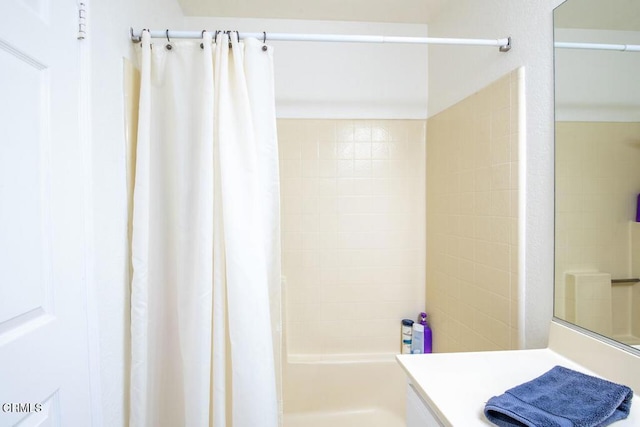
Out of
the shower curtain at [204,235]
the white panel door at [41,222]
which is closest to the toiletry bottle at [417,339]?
the shower curtain at [204,235]

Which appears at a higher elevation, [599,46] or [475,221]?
[599,46]

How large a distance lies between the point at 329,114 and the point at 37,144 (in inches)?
55.9

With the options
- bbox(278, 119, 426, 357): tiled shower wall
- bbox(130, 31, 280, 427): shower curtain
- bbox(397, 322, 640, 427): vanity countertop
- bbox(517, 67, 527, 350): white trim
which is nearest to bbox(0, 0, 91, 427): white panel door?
bbox(130, 31, 280, 427): shower curtain

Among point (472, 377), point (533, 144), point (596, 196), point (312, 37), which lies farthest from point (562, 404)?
point (312, 37)

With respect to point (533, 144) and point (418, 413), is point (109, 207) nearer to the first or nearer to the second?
point (418, 413)

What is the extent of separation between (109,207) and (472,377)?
1.21 meters

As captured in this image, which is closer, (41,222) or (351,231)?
(41,222)

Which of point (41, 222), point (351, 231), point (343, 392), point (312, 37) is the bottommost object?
point (343, 392)

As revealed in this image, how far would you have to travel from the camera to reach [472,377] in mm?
816

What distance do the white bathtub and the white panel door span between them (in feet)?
3.80

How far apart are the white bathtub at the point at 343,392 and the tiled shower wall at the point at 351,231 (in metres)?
0.09

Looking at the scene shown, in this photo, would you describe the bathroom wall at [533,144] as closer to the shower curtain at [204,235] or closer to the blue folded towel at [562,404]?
the blue folded towel at [562,404]

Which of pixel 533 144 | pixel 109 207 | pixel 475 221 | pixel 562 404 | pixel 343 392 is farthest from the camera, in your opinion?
pixel 343 392

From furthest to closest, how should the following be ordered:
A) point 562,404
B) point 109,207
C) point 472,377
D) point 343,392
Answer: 1. point 343,392
2. point 109,207
3. point 472,377
4. point 562,404
